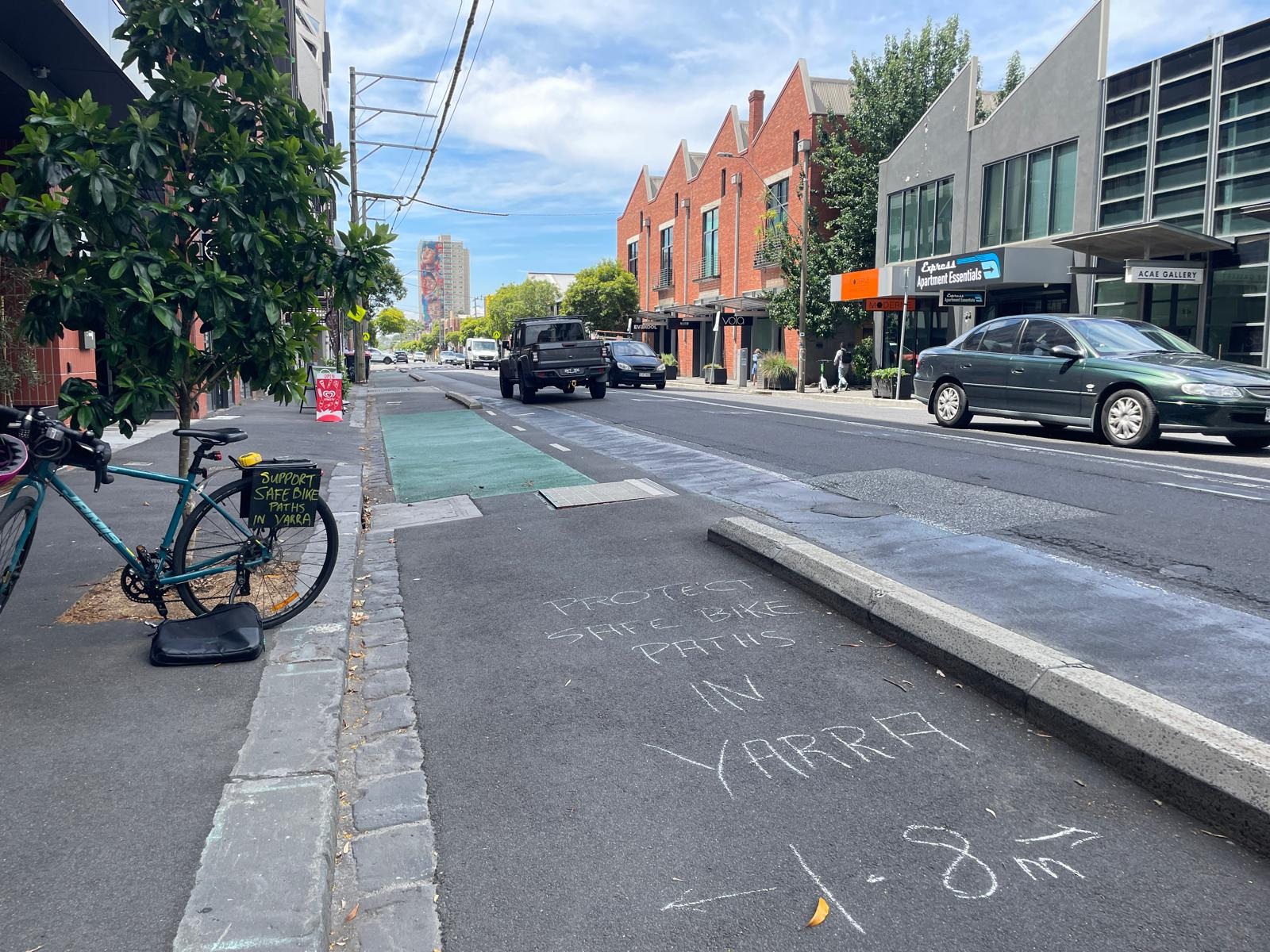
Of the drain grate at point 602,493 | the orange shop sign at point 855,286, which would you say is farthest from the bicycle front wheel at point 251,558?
the orange shop sign at point 855,286

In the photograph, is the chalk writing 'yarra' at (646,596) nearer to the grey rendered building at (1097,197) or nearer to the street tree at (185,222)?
the street tree at (185,222)

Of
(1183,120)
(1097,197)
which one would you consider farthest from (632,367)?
(1183,120)

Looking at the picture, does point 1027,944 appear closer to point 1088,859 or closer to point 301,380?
point 1088,859

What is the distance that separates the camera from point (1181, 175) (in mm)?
21672

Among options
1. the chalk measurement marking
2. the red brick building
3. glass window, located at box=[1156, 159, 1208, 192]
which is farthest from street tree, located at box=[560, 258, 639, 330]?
the chalk measurement marking

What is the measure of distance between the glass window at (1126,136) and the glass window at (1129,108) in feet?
0.60

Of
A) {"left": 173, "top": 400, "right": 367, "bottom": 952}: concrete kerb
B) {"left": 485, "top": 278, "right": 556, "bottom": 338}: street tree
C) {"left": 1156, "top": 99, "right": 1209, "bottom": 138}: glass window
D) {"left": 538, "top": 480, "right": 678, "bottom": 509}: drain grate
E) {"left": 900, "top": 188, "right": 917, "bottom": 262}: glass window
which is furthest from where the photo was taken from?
{"left": 485, "top": 278, "right": 556, "bottom": 338}: street tree

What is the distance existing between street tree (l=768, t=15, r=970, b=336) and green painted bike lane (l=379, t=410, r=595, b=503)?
23568mm

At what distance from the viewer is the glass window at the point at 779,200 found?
4277 cm

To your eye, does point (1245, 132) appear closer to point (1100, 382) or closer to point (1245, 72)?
point (1245, 72)

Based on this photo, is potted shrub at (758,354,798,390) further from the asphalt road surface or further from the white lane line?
the asphalt road surface

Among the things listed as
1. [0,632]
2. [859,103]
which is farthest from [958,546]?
[859,103]

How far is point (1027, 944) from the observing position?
2.48 meters

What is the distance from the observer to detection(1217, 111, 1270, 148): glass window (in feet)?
63.9
